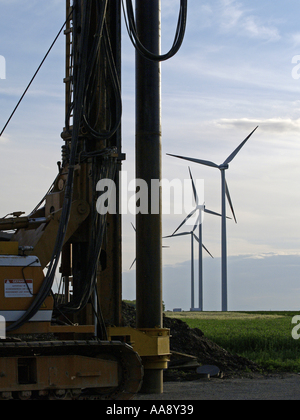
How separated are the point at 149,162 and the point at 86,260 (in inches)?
113

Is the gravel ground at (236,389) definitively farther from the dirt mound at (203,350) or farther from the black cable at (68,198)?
the black cable at (68,198)

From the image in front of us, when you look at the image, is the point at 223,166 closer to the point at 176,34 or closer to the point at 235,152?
the point at 235,152

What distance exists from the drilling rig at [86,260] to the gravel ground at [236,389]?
2.79 ft

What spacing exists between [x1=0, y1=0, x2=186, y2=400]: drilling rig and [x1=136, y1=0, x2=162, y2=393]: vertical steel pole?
0.02 m

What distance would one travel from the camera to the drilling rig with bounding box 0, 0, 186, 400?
11.2 metres

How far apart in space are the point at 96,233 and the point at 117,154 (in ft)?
5.67

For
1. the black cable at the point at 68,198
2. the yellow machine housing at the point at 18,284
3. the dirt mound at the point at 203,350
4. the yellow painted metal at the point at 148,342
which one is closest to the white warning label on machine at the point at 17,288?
the yellow machine housing at the point at 18,284

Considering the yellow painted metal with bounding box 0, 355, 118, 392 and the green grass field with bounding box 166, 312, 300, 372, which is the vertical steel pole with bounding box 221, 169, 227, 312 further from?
the yellow painted metal with bounding box 0, 355, 118, 392

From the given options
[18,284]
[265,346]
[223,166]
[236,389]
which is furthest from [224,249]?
[18,284]

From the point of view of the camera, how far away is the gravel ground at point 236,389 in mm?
14023

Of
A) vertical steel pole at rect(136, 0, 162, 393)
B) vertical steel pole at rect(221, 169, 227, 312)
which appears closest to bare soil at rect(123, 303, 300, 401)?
vertical steel pole at rect(136, 0, 162, 393)

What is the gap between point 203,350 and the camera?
20.9 meters
